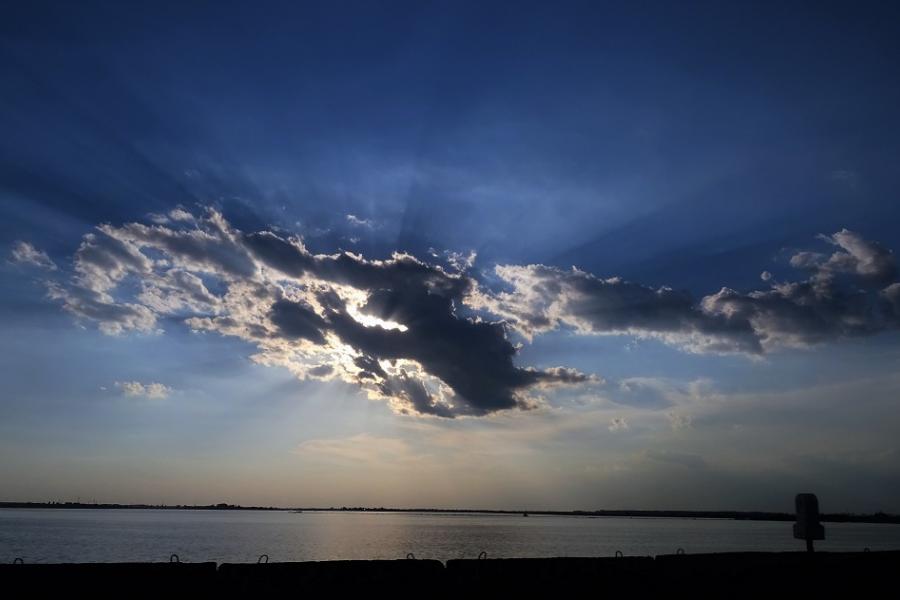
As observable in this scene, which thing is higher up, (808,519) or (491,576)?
(808,519)

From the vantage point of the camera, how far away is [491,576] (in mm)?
10086

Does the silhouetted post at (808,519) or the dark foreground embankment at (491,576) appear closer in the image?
the dark foreground embankment at (491,576)

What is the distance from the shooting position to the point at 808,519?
49.4ft

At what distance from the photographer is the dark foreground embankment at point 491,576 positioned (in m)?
8.40

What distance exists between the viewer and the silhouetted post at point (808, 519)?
15.0 meters

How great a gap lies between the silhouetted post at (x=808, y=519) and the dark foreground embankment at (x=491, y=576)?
0.97 metres

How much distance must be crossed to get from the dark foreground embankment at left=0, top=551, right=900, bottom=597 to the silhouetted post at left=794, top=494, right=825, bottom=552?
97 centimetres

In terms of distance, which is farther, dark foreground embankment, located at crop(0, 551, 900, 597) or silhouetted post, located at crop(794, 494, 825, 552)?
silhouetted post, located at crop(794, 494, 825, 552)

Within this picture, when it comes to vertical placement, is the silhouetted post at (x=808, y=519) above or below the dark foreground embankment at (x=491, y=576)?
above

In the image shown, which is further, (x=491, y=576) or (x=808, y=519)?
(x=808, y=519)

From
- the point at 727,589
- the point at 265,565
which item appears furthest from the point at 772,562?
the point at 265,565

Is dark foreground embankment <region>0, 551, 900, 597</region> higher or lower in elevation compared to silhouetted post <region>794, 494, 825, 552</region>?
lower

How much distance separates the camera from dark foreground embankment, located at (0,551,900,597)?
331 inches

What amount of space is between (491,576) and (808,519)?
8873 millimetres
